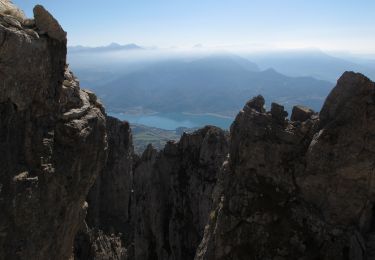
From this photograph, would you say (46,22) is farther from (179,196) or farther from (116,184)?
(116,184)

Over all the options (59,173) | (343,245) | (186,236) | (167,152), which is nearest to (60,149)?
(59,173)

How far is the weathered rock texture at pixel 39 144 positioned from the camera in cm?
1864

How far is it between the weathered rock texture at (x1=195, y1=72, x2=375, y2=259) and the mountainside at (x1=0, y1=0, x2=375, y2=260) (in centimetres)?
4

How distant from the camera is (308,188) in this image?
19406 millimetres

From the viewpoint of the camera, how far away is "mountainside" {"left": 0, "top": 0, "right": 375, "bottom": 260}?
1853 cm

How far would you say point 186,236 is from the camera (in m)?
39.4

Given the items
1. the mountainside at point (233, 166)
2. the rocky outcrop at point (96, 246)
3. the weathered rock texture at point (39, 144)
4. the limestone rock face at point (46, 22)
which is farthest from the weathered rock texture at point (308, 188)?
the rocky outcrop at point (96, 246)

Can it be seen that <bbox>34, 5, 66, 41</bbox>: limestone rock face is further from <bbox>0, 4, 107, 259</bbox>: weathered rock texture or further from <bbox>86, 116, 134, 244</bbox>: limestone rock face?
<bbox>86, 116, 134, 244</bbox>: limestone rock face

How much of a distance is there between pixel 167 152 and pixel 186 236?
28.3ft

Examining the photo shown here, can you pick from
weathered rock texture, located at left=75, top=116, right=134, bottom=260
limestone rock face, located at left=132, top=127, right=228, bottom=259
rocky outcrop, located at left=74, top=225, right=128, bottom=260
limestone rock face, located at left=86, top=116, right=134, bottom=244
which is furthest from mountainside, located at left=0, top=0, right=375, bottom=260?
limestone rock face, located at left=86, top=116, right=134, bottom=244

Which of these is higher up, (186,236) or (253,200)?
(253,200)

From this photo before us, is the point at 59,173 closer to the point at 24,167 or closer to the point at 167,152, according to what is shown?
the point at 24,167

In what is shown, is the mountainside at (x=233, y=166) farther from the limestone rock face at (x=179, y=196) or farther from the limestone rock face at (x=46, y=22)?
the limestone rock face at (x=179, y=196)

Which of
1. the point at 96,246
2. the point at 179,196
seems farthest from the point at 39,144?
the point at 96,246
